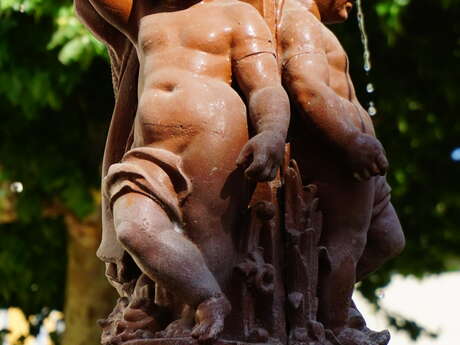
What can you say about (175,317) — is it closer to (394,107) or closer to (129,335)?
(129,335)

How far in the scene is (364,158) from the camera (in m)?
4.62

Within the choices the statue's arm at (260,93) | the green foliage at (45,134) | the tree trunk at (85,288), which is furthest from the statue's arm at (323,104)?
the tree trunk at (85,288)

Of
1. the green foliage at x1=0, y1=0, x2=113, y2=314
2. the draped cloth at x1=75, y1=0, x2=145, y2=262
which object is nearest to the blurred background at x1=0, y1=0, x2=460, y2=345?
the green foliage at x1=0, y1=0, x2=113, y2=314

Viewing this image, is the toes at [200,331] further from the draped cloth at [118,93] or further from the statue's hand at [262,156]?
the draped cloth at [118,93]

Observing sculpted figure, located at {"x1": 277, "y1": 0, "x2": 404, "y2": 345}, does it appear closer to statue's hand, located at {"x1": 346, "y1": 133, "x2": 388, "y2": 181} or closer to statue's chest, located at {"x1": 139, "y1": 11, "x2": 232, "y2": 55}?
statue's hand, located at {"x1": 346, "y1": 133, "x2": 388, "y2": 181}

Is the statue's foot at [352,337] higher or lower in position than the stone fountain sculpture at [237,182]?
lower

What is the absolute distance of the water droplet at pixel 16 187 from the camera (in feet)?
32.8

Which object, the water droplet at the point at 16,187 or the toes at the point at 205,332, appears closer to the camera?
the toes at the point at 205,332

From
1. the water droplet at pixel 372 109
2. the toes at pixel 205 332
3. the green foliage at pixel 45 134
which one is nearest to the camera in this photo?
the toes at pixel 205 332

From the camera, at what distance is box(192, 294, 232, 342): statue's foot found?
4176 mm

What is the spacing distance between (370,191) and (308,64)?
1.88ft

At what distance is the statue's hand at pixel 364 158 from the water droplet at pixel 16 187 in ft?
19.0

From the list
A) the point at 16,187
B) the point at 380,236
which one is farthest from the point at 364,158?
the point at 16,187

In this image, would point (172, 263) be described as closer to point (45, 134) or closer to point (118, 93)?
point (118, 93)
